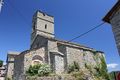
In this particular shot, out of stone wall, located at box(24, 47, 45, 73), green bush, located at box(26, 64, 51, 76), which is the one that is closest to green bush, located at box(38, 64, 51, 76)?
green bush, located at box(26, 64, 51, 76)

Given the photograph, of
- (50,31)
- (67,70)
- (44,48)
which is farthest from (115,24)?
(50,31)

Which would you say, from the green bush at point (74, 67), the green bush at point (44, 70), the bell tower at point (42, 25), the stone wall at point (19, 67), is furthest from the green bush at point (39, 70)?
the bell tower at point (42, 25)

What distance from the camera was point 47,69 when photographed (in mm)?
25328

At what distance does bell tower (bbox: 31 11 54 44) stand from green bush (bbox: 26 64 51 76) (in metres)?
13.9

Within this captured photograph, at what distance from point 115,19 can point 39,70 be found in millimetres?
17693

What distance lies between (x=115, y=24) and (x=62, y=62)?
2013cm

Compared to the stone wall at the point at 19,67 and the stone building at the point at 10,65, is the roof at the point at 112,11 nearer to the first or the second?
the stone wall at the point at 19,67

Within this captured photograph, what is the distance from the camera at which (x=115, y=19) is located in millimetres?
9125

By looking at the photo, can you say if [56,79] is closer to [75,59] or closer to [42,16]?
[75,59]

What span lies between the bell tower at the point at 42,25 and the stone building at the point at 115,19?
29.3 metres

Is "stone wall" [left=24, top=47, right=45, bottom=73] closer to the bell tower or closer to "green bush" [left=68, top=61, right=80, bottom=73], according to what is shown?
"green bush" [left=68, top=61, right=80, bottom=73]

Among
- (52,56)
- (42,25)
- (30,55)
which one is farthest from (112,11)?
(42,25)

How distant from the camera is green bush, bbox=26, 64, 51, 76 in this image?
24438 millimetres

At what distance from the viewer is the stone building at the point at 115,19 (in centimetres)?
860
